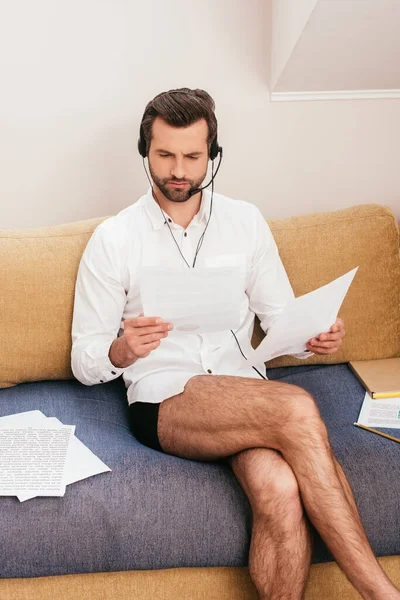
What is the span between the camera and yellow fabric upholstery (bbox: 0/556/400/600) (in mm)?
1570

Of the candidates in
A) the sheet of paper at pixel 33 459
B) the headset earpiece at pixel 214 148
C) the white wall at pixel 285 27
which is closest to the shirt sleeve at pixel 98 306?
the sheet of paper at pixel 33 459

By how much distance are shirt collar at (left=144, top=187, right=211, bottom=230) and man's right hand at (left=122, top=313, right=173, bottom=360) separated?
39 cm

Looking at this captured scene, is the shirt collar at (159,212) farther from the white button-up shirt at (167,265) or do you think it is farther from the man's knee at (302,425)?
the man's knee at (302,425)

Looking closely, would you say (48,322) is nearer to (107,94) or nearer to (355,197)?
(107,94)

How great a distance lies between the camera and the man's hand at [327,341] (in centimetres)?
177

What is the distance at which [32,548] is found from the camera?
1.52m

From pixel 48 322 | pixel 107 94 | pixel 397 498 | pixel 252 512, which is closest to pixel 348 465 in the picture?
pixel 397 498

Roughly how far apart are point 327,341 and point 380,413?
0.80 feet

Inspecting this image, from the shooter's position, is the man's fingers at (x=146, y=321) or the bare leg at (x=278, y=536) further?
the man's fingers at (x=146, y=321)

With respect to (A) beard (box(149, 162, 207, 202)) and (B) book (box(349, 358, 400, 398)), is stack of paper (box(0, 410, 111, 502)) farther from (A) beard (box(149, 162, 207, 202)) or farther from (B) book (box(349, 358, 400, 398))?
(B) book (box(349, 358, 400, 398))

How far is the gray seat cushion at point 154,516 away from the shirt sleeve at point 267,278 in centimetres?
44

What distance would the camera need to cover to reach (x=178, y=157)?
6.06ft

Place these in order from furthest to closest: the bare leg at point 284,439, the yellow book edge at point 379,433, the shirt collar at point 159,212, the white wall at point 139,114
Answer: the white wall at point 139,114 → the shirt collar at point 159,212 → the yellow book edge at point 379,433 → the bare leg at point 284,439

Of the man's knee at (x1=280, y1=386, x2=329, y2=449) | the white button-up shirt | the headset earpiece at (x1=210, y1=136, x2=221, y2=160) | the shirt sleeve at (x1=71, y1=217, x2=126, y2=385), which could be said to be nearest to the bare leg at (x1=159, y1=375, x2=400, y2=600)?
the man's knee at (x1=280, y1=386, x2=329, y2=449)
